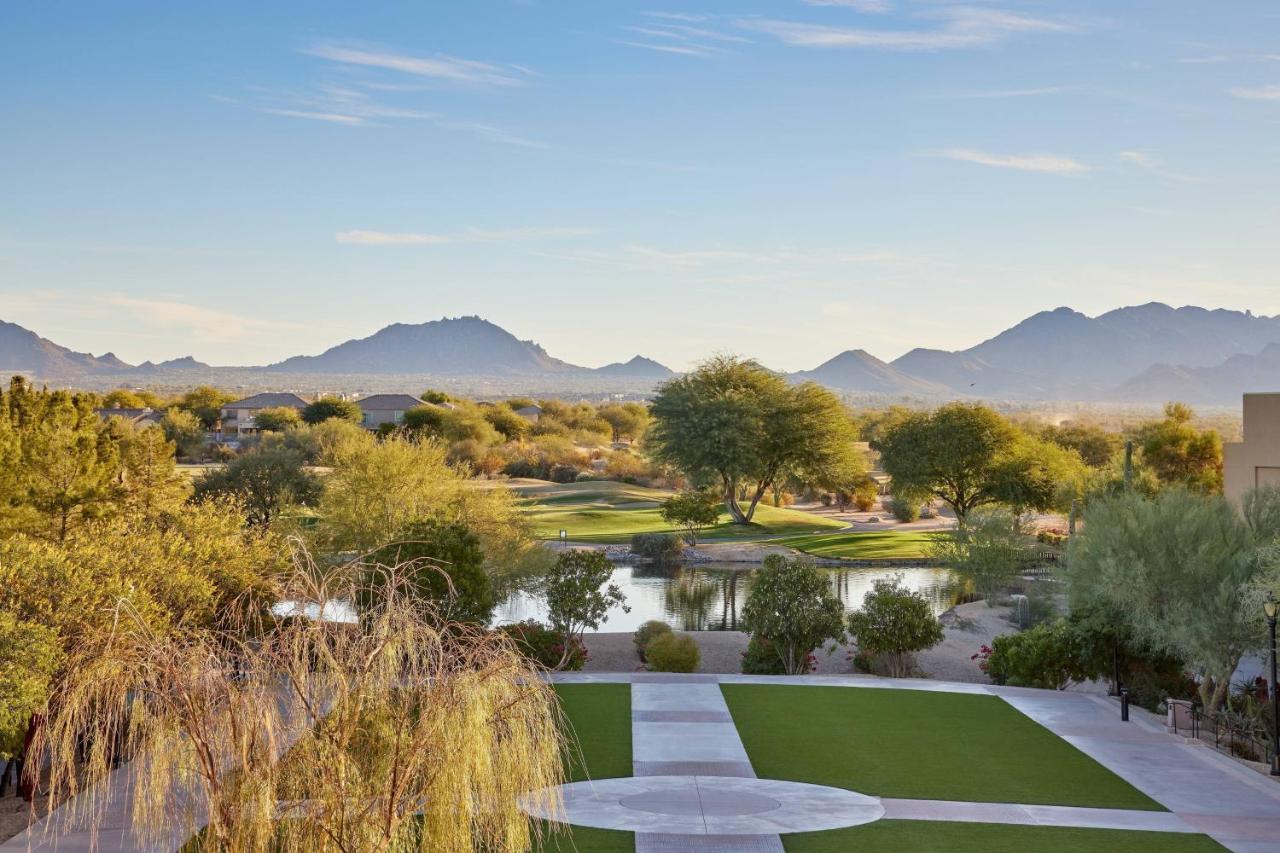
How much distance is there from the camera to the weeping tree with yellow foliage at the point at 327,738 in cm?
987

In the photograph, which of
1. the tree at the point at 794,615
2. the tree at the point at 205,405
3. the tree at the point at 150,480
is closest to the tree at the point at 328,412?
the tree at the point at 205,405

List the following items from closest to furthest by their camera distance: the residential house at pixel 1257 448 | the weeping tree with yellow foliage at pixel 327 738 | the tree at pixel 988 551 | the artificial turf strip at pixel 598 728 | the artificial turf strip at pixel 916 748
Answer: the weeping tree with yellow foliage at pixel 327 738 → the artificial turf strip at pixel 916 748 → the artificial turf strip at pixel 598 728 → the residential house at pixel 1257 448 → the tree at pixel 988 551

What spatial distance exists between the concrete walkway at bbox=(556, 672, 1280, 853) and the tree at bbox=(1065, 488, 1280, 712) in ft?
5.41

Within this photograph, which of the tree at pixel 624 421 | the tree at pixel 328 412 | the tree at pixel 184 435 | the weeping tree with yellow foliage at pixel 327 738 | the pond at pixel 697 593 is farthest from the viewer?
the tree at pixel 624 421

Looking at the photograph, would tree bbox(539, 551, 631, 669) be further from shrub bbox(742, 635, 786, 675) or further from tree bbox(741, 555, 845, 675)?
tree bbox(741, 555, 845, 675)

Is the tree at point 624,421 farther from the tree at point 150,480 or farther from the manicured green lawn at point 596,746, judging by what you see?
the manicured green lawn at point 596,746

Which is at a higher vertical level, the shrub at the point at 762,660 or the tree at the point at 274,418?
the tree at the point at 274,418

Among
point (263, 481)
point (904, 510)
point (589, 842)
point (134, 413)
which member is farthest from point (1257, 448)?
point (134, 413)

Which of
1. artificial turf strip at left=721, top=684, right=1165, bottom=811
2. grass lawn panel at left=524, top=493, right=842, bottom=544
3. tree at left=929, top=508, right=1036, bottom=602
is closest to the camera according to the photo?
artificial turf strip at left=721, top=684, right=1165, bottom=811

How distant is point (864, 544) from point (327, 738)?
5635cm

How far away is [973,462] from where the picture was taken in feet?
226

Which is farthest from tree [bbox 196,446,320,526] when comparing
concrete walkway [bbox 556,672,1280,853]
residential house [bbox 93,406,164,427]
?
residential house [bbox 93,406,164,427]

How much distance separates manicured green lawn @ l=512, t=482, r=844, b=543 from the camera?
67438mm

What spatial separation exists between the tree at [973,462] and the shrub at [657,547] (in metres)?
16.3
